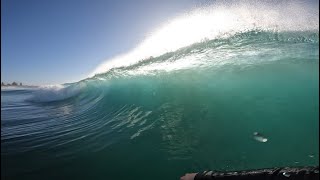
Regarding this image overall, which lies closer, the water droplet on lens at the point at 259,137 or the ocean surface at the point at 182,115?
the ocean surface at the point at 182,115

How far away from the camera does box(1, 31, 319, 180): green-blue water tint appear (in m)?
6.14

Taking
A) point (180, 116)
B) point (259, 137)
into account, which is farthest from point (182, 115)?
point (259, 137)

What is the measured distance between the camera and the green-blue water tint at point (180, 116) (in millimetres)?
6141

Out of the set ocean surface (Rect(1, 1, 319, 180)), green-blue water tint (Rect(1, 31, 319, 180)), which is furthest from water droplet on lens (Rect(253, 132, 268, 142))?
green-blue water tint (Rect(1, 31, 319, 180))

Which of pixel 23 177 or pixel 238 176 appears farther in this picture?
pixel 23 177

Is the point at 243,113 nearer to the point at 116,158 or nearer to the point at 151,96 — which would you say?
the point at 151,96

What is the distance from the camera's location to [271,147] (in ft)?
25.9

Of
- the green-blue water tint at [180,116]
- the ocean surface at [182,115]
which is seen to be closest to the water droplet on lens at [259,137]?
the ocean surface at [182,115]

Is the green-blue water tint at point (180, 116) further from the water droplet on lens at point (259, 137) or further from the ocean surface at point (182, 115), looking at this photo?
the water droplet on lens at point (259, 137)

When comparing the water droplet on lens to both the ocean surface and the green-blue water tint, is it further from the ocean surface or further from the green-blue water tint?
the green-blue water tint

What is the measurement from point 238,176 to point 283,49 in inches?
370

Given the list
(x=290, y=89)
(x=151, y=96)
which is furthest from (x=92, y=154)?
(x=290, y=89)

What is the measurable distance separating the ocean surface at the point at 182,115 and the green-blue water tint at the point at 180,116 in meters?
0.03

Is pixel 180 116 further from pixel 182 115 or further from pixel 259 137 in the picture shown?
pixel 259 137
